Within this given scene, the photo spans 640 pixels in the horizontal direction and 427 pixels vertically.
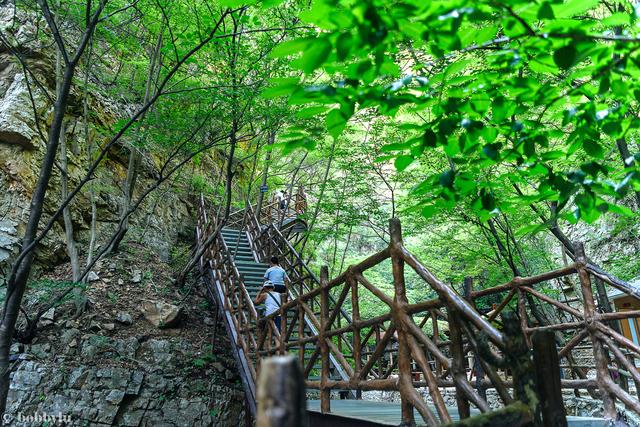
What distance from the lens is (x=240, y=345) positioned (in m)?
7.19

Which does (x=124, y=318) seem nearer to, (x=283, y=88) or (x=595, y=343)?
(x=595, y=343)

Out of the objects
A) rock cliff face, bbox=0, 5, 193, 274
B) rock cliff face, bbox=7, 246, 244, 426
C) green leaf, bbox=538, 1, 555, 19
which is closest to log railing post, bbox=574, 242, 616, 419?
green leaf, bbox=538, 1, 555, 19

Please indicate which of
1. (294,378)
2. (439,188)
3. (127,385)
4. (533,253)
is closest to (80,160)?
(127,385)

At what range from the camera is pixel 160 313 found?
9.71 m

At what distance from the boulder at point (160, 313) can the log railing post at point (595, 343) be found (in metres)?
8.47

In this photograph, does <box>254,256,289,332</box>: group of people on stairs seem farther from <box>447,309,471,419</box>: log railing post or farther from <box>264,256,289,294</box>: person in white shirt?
<box>447,309,471,419</box>: log railing post

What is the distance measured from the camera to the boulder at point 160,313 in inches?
378

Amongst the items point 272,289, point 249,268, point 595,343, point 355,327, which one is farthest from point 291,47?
point 249,268

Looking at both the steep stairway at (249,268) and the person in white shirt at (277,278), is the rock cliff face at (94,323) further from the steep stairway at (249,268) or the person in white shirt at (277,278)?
the person in white shirt at (277,278)

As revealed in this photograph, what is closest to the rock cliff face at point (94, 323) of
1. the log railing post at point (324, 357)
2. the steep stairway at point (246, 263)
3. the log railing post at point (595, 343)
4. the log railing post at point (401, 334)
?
the steep stairway at point (246, 263)

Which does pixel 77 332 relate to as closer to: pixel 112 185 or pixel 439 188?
pixel 112 185

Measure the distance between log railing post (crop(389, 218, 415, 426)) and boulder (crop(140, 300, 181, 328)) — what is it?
7.86 metres

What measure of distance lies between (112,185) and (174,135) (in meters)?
3.90

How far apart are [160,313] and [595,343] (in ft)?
28.5
